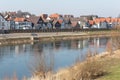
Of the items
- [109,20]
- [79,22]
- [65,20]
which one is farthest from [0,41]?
[109,20]

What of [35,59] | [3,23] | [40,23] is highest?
[35,59]

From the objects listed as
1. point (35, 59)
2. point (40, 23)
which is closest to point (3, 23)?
point (40, 23)

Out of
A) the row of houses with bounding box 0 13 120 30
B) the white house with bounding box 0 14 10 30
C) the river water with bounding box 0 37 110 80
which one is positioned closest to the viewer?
the river water with bounding box 0 37 110 80

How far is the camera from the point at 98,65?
15.3 meters

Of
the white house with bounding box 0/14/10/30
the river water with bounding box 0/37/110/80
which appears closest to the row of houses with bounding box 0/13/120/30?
the white house with bounding box 0/14/10/30

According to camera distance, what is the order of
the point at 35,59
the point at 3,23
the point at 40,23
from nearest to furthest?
the point at 35,59 → the point at 3,23 → the point at 40,23

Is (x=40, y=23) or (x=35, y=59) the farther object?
(x=40, y=23)

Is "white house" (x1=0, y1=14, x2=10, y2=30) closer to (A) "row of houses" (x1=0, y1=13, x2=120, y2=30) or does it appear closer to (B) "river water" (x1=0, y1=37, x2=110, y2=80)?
(A) "row of houses" (x1=0, y1=13, x2=120, y2=30)

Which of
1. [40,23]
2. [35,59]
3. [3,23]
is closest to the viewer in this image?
[35,59]

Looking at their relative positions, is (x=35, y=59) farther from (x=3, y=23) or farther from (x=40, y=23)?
(x=40, y=23)

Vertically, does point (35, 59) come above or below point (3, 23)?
above

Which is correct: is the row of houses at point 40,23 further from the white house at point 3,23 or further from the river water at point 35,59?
the river water at point 35,59

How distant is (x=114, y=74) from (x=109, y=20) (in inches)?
6070

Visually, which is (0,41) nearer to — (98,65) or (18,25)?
(98,65)
